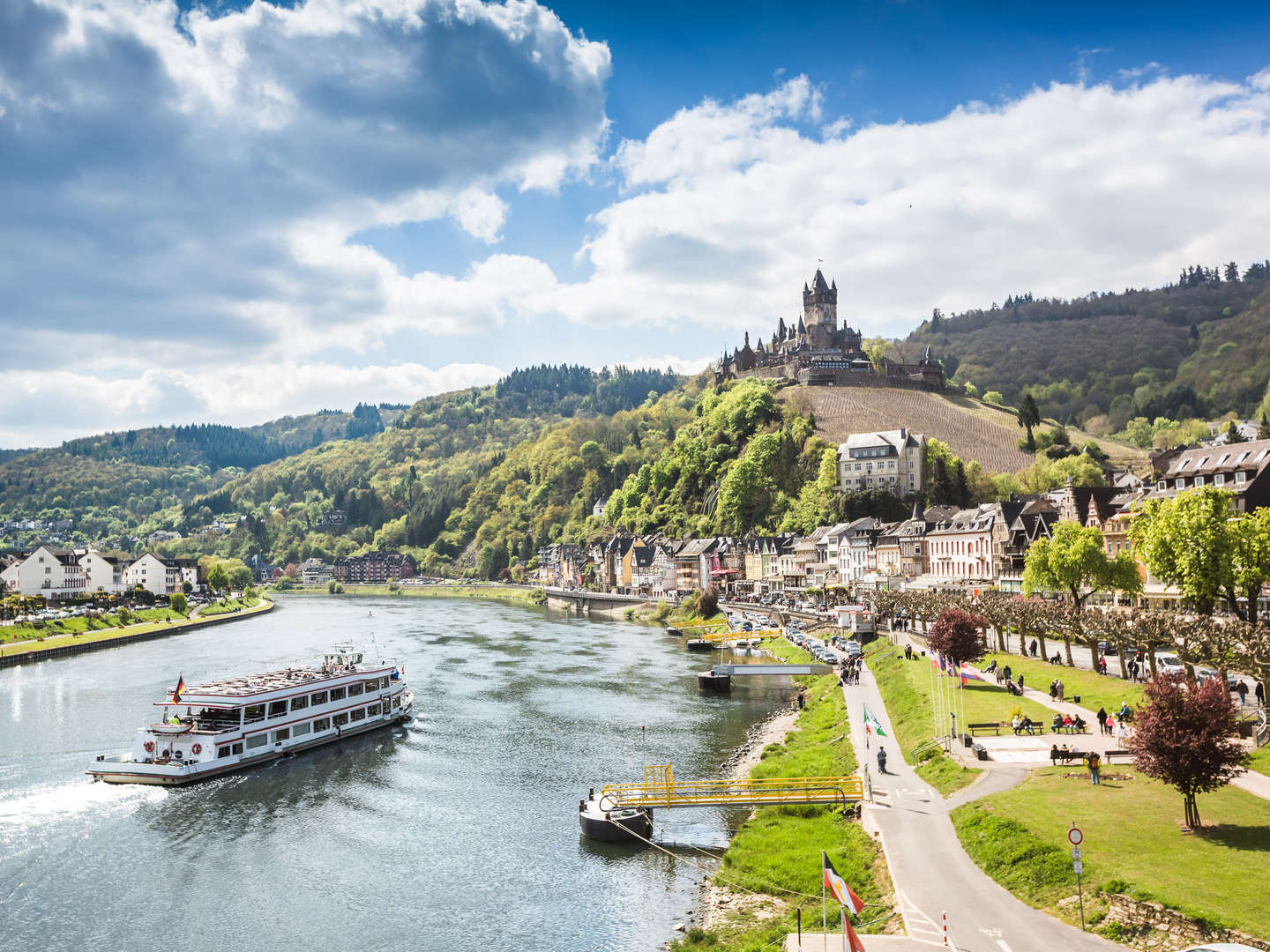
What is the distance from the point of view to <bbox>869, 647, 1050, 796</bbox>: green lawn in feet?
122

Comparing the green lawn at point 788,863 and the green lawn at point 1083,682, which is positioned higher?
the green lawn at point 1083,682

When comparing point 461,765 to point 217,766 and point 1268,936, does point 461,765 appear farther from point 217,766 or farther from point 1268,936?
point 1268,936

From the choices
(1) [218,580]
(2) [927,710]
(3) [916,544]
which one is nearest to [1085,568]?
(2) [927,710]

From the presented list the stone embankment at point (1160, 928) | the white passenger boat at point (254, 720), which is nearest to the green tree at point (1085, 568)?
the stone embankment at point (1160, 928)

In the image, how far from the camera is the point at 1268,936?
65.8 feet

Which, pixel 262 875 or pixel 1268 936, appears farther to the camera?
pixel 262 875

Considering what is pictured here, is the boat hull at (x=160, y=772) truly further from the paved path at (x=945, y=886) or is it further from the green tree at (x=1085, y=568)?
the green tree at (x=1085, y=568)

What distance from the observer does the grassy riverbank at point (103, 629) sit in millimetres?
98250

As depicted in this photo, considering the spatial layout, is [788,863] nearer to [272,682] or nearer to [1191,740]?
[1191,740]

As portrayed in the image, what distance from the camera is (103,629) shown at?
383ft

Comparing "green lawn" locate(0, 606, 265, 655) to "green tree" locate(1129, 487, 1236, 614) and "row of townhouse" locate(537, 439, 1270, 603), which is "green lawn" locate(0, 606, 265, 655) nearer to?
"row of townhouse" locate(537, 439, 1270, 603)

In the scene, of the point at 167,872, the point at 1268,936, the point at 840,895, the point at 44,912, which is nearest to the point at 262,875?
the point at 167,872

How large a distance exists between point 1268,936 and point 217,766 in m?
45.7

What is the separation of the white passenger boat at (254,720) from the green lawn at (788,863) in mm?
26957
